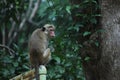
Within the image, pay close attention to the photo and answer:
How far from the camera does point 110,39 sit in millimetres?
5316

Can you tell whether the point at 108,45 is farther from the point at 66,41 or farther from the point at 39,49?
the point at 39,49

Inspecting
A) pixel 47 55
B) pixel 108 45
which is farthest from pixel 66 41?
pixel 108 45

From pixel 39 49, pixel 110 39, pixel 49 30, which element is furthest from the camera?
pixel 49 30

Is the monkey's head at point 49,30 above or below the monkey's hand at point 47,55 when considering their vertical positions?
above

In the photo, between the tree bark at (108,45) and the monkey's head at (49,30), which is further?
the monkey's head at (49,30)

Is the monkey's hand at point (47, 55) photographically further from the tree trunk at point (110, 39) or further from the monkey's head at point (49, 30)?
the tree trunk at point (110, 39)

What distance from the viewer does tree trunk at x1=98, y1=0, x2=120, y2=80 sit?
5293mm

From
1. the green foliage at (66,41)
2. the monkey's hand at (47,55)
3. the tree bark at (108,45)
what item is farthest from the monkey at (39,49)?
the tree bark at (108,45)

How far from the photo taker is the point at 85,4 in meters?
5.59

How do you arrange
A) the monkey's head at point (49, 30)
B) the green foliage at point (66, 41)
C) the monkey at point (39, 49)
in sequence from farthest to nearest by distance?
1. the monkey's head at point (49, 30)
2. the monkey at point (39, 49)
3. the green foliage at point (66, 41)

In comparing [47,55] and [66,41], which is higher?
[66,41]

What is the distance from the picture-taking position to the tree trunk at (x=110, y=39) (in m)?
5.29

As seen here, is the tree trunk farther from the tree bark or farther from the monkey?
the monkey

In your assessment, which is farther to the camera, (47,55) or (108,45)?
(47,55)
